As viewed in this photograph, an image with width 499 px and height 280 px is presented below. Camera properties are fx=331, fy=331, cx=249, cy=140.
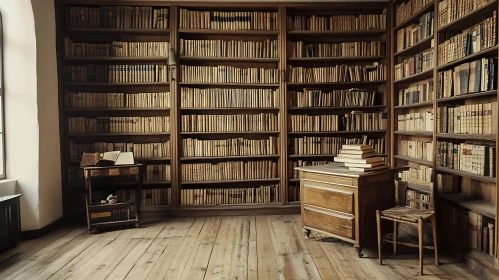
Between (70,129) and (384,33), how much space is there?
4.52 m

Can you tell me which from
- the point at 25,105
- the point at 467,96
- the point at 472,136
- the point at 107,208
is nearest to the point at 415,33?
the point at 467,96

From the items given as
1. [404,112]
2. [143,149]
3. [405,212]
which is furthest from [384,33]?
[143,149]

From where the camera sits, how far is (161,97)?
448cm

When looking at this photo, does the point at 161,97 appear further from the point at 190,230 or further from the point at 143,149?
the point at 190,230

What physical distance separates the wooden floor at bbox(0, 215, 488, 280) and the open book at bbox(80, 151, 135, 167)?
0.82 metres

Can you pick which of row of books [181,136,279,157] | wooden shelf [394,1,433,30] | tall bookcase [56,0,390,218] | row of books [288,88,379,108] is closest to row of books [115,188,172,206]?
tall bookcase [56,0,390,218]

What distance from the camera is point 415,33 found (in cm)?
391

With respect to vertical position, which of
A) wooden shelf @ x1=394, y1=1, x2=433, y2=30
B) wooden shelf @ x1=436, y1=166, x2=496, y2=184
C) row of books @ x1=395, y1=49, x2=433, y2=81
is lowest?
wooden shelf @ x1=436, y1=166, x2=496, y2=184

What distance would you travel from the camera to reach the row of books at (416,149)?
12.0 ft

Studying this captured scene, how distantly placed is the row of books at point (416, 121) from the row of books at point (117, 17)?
11.1 ft

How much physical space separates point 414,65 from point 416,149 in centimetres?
100

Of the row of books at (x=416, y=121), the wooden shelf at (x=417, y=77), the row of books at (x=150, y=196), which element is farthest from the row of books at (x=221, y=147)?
the wooden shelf at (x=417, y=77)

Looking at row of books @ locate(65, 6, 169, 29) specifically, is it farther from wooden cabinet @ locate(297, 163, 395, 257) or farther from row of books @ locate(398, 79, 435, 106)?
row of books @ locate(398, 79, 435, 106)

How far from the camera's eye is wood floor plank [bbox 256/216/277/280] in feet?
9.04
